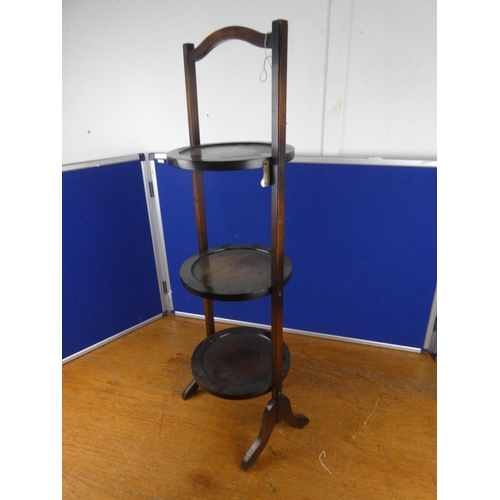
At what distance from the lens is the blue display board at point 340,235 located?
167cm

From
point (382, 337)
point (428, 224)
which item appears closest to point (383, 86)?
point (428, 224)

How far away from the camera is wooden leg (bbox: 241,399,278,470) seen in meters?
1.34

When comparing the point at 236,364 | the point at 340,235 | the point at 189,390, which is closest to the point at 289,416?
the point at 236,364

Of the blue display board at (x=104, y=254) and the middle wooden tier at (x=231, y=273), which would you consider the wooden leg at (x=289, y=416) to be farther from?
the blue display board at (x=104, y=254)

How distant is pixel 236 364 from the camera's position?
147 centimetres

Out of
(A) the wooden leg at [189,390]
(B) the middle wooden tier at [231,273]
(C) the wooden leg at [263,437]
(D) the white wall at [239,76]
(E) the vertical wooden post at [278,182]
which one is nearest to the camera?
(E) the vertical wooden post at [278,182]

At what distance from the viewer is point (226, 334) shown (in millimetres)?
1654

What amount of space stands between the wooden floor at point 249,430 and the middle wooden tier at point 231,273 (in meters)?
0.66

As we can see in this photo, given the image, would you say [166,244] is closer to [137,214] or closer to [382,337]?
[137,214]

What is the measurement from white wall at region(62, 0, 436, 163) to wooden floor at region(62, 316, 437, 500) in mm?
1054

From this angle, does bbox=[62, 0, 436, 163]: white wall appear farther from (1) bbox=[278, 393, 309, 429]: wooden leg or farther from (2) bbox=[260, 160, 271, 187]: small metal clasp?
(1) bbox=[278, 393, 309, 429]: wooden leg

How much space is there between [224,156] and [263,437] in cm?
103

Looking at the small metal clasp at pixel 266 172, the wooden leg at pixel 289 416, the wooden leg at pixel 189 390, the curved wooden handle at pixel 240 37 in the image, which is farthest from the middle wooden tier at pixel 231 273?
the curved wooden handle at pixel 240 37
